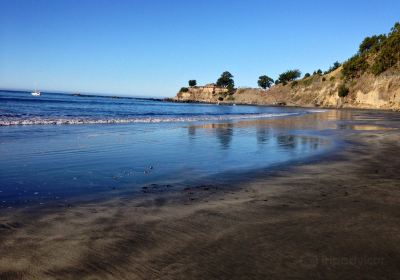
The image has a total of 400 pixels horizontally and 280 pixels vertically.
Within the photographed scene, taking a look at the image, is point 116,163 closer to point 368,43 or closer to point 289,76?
point 368,43

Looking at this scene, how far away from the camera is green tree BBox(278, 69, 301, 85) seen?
157 meters

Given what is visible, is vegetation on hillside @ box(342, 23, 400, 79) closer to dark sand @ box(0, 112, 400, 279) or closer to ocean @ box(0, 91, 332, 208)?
ocean @ box(0, 91, 332, 208)

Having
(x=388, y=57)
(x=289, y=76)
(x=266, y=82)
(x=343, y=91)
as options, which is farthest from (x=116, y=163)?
(x=266, y=82)

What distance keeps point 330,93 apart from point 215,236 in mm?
107945

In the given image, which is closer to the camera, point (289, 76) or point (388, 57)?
point (388, 57)

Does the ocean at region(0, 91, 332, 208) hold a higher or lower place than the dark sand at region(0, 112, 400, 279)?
higher

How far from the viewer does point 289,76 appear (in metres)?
157

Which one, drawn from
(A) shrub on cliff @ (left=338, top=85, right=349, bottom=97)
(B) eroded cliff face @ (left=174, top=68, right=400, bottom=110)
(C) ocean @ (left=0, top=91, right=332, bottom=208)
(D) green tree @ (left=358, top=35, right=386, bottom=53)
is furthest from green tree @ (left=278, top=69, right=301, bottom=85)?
(C) ocean @ (left=0, top=91, right=332, bottom=208)

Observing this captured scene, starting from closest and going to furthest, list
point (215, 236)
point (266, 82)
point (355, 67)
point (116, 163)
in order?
point (215, 236) < point (116, 163) < point (355, 67) < point (266, 82)

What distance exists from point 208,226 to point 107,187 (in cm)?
324

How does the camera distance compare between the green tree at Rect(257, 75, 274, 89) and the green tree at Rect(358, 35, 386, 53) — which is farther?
the green tree at Rect(257, 75, 274, 89)

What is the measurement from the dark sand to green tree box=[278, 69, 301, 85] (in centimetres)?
15373

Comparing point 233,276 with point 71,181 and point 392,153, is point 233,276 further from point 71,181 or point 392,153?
point 392,153

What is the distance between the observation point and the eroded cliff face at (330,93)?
7975 cm
